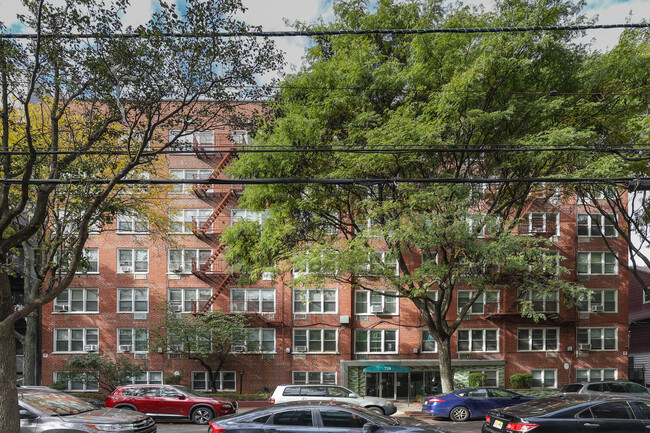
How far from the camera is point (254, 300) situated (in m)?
30.4

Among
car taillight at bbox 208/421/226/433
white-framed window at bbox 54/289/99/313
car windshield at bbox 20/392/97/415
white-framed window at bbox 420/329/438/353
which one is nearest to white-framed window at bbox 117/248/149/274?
white-framed window at bbox 54/289/99/313

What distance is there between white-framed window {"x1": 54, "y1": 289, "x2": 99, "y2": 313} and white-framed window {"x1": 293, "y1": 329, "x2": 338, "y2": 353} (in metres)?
11.9

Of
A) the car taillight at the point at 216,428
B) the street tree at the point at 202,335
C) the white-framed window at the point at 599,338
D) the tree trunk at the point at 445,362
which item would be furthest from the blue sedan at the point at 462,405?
the white-framed window at the point at 599,338

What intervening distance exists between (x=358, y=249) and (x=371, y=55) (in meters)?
6.89

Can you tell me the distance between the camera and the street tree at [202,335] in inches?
1075

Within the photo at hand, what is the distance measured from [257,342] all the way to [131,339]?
746 centimetres

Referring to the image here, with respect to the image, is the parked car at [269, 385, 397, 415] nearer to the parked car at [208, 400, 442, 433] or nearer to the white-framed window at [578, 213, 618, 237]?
the parked car at [208, 400, 442, 433]

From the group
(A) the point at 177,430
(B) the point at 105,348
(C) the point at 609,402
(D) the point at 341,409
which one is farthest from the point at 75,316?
(C) the point at 609,402

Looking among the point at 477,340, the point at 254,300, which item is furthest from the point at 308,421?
the point at 477,340

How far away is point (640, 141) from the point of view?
1861 cm

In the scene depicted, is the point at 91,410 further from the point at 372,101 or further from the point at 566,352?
the point at 566,352

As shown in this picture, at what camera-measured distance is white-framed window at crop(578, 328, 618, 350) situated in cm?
3075

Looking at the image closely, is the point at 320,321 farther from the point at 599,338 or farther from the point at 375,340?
the point at 599,338

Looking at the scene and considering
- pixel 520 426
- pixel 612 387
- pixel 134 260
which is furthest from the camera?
pixel 134 260
